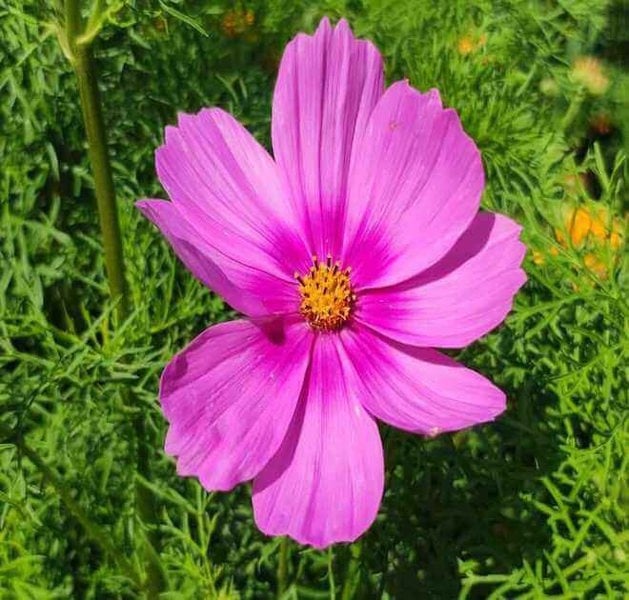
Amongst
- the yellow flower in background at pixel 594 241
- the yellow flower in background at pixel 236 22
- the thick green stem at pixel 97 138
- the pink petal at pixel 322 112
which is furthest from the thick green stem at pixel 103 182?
the yellow flower in background at pixel 236 22

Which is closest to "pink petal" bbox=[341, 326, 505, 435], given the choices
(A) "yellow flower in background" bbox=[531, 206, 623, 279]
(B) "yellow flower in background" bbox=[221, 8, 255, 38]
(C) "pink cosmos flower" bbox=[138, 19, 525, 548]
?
(C) "pink cosmos flower" bbox=[138, 19, 525, 548]

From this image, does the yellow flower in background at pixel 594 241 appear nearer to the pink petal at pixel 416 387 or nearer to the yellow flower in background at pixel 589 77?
the pink petal at pixel 416 387

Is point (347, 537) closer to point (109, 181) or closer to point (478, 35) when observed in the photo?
point (109, 181)

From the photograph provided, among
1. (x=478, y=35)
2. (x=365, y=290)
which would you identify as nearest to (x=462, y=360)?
(x=365, y=290)

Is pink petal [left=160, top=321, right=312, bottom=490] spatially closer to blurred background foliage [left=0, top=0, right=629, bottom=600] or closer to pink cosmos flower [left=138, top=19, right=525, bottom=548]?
pink cosmos flower [left=138, top=19, right=525, bottom=548]

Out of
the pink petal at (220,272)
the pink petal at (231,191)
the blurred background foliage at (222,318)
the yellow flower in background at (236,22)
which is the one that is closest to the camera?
the pink petal at (220,272)

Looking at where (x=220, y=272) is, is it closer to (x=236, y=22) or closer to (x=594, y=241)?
(x=594, y=241)

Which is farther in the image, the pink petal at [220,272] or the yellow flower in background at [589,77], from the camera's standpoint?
the yellow flower in background at [589,77]

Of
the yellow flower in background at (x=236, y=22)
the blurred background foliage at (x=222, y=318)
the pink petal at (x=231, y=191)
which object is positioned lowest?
the blurred background foliage at (x=222, y=318)
